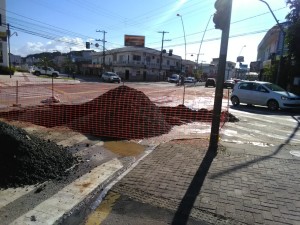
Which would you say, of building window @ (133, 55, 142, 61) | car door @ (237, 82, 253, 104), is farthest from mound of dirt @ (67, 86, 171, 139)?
building window @ (133, 55, 142, 61)

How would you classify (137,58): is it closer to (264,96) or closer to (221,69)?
(264,96)

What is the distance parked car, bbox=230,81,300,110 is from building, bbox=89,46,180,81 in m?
52.8

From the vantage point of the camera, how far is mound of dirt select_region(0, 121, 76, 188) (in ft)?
16.1

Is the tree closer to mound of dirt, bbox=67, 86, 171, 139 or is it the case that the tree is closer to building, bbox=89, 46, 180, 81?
mound of dirt, bbox=67, 86, 171, 139

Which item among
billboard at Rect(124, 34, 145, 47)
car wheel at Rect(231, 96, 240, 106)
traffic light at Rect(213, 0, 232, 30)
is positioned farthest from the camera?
billboard at Rect(124, 34, 145, 47)

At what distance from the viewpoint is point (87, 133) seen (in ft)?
28.8

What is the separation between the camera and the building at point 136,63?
7174 centimetres

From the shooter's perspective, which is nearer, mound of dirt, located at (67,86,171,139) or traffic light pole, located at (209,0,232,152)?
traffic light pole, located at (209,0,232,152)

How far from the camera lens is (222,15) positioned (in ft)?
22.7

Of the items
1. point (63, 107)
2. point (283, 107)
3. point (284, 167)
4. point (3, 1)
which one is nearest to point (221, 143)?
point (284, 167)

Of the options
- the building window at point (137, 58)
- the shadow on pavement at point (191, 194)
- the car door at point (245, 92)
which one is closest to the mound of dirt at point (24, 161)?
the shadow on pavement at point (191, 194)

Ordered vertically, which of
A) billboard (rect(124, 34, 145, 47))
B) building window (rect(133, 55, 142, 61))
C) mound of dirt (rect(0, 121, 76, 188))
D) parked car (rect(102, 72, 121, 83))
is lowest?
parked car (rect(102, 72, 121, 83))

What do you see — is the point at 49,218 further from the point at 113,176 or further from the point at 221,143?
the point at 221,143

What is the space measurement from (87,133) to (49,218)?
487cm
